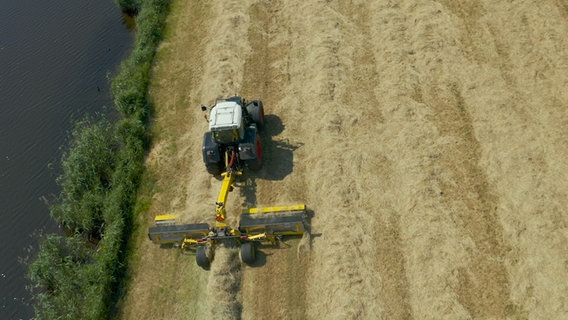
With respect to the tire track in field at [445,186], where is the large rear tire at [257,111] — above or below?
above

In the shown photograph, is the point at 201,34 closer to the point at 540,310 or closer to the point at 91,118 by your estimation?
the point at 91,118

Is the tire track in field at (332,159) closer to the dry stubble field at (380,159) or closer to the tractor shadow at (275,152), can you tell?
the dry stubble field at (380,159)

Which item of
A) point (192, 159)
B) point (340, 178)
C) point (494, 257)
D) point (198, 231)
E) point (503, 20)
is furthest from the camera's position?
point (503, 20)

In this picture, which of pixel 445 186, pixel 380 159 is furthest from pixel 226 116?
pixel 445 186

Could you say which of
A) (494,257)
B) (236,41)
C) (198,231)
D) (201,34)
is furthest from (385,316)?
(201,34)

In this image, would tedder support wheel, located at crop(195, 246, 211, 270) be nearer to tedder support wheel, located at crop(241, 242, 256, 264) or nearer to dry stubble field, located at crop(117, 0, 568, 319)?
dry stubble field, located at crop(117, 0, 568, 319)

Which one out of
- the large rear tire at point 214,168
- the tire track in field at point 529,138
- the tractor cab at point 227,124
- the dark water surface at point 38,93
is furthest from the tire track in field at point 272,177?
the dark water surface at point 38,93
